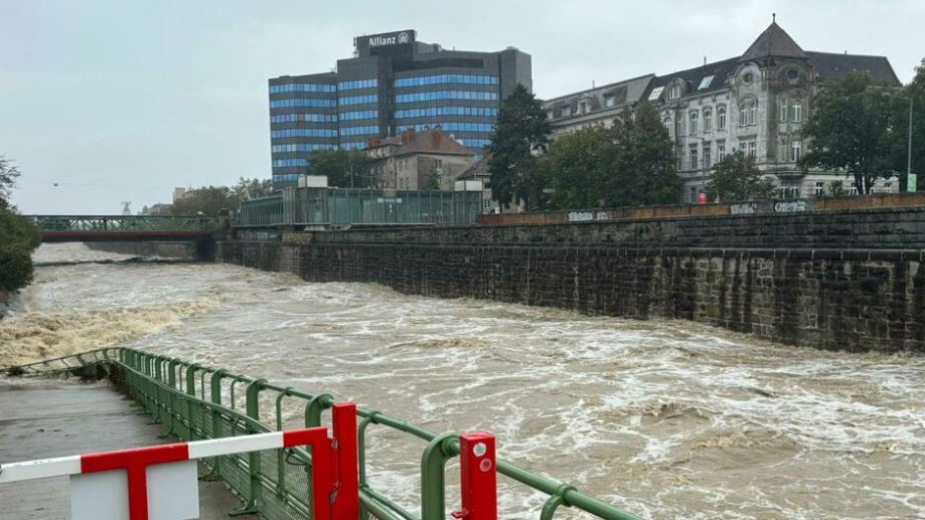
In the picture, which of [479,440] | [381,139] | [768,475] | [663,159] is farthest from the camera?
[381,139]

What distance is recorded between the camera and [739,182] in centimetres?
5384

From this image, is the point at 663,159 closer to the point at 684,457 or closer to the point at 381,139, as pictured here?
the point at 684,457

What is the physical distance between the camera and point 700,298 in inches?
974

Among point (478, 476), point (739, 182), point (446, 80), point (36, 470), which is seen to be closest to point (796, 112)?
point (739, 182)

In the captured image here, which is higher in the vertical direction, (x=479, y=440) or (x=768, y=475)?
(x=479, y=440)

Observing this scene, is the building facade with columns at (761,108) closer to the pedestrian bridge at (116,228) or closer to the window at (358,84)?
the pedestrian bridge at (116,228)

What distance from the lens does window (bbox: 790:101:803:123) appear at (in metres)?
63.5

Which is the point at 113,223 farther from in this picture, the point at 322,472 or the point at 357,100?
the point at 322,472

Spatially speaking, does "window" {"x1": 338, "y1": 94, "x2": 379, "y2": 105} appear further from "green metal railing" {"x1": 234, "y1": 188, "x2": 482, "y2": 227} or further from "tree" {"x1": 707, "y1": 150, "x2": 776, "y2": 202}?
"tree" {"x1": 707, "y1": 150, "x2": 776, "y2": 202}

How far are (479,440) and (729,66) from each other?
71475 mm

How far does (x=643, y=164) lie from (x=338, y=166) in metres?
68.9

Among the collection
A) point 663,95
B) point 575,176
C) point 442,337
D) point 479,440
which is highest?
point 663,95

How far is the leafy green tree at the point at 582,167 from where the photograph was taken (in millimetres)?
58250

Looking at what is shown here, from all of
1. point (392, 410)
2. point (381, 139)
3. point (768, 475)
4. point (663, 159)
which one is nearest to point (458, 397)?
point (392, 410)
